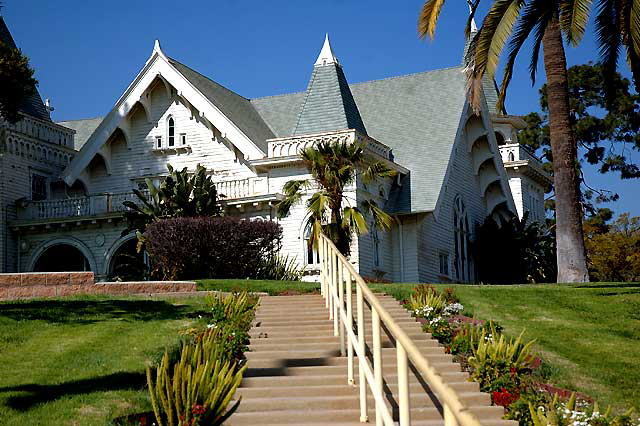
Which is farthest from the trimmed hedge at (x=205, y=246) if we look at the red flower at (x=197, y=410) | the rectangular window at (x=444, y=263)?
the red flower at (x=197, y=410)

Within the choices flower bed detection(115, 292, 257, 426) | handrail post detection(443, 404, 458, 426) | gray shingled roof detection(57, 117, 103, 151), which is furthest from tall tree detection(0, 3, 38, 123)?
handrail post detection(443, 404, 458, 426)

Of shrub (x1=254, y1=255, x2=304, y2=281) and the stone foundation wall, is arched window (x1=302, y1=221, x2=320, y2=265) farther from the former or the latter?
the stone foundation wall

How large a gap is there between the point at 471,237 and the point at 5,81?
60.1 ft

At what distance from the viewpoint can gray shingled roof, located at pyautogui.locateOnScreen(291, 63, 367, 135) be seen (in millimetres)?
31358

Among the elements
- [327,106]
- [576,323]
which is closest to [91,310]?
[576,323]

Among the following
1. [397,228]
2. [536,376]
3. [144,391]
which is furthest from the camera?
[397,228]

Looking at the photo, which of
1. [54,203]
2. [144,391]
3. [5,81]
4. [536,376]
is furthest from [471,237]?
[144,391]

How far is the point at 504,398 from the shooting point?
35.1ft

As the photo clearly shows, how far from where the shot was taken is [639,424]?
33.0 ft

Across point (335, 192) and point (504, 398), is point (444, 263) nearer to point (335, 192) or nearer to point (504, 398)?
point (335, 192)

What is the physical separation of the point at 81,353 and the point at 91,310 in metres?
4.23

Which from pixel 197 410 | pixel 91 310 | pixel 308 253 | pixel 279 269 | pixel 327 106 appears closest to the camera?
pixel 197 410

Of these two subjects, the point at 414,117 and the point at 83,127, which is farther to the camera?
the point at 83,127

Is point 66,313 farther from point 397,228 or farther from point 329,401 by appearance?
point 397,228
